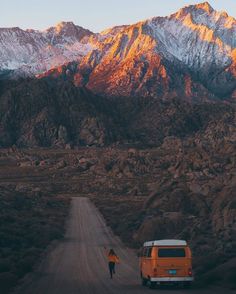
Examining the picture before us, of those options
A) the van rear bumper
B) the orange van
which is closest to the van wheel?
the orange van

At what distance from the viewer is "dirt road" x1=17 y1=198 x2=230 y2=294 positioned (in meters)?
40.1

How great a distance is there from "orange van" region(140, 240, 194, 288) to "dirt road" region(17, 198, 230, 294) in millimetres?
807

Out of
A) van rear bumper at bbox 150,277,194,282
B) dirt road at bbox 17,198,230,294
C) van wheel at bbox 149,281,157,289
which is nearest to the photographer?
van rear bumper at bbox 150,277,194,282

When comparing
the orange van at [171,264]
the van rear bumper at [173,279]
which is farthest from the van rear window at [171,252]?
the van rear bumper at [173,279]

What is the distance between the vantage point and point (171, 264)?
39.5 meters

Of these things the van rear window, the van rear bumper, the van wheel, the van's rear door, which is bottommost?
the van wheel

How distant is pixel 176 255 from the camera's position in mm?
39594

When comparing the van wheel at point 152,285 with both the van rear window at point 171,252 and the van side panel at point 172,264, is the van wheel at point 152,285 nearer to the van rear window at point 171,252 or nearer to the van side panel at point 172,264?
the van side panel at point 172,264

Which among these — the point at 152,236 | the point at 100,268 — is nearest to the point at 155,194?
the point at 152,236

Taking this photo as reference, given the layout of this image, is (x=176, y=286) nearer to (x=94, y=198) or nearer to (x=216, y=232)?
(x=216, y=232)

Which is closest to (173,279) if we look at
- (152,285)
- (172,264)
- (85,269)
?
(172,264)

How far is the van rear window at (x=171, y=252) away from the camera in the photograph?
130ft

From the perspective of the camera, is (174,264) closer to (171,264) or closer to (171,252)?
(171,264)

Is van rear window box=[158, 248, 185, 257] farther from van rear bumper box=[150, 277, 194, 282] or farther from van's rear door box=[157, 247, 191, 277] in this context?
van rear bumper box=[150, 277, 194, 282]
